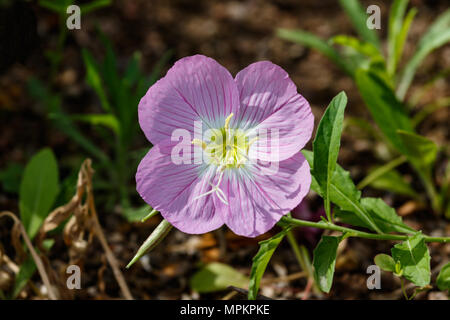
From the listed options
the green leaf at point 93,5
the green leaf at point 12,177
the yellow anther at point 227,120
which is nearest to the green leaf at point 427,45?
the yellow anther at point 227,120

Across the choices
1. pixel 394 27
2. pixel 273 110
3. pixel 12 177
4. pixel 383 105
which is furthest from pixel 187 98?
pixel 394 27

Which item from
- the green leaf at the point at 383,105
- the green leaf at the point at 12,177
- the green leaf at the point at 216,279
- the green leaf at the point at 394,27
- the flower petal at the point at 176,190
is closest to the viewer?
the flower petal at the point at 176,190

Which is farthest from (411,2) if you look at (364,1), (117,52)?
(117,52)

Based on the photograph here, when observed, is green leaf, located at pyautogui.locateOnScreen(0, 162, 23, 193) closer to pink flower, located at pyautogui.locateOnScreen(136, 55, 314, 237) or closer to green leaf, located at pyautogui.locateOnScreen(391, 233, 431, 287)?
pink flower, located at pyautogui.locateOnScreen(136, 55, 314, 237)

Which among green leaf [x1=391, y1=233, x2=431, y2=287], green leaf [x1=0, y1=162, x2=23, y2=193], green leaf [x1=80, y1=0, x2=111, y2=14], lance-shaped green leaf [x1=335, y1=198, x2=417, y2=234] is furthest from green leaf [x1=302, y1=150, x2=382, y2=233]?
green leaf [x1=0, y1=162, x2=23, y2=193]

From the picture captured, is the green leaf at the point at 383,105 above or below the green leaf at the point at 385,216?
above

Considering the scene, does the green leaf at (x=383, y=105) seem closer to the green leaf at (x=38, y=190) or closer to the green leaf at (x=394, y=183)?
the green leaf at (x=394, y=183)

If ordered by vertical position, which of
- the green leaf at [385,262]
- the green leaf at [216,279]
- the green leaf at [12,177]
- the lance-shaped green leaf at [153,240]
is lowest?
the green leaf at [216,279]
